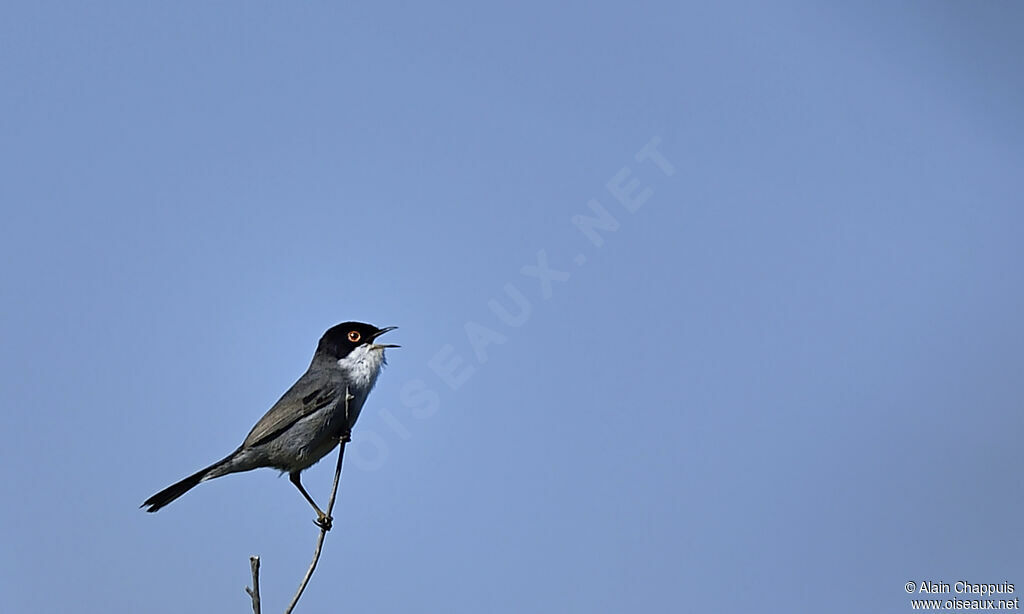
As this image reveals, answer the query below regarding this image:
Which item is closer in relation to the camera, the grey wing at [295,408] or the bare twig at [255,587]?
the bare twig at [255,587]

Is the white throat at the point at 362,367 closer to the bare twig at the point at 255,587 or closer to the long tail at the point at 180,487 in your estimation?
the long tail at the point at 180,487

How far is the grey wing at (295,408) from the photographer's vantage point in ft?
35.6

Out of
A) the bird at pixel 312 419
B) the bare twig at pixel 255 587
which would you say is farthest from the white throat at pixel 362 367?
the bare twig at pixel 255 587

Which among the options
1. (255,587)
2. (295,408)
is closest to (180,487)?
(295,408)

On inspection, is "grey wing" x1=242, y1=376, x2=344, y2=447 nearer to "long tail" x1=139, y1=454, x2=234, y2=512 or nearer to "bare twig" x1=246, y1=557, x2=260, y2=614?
"long tail" x1=139, y1=454, x2=234, y2=512

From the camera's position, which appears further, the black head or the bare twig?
the black head

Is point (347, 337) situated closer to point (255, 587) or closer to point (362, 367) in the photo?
point (362, 367)

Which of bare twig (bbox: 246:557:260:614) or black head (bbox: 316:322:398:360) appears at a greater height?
black head (bbox: 316:322:398:360)

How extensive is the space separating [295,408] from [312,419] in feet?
0.80

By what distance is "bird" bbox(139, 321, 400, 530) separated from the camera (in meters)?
10.8

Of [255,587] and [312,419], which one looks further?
[312,419]

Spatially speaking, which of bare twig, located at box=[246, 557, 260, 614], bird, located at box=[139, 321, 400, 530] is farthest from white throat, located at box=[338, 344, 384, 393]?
bare twig, located at box=[246, 557, 260, 614]

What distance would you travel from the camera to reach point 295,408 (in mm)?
10883

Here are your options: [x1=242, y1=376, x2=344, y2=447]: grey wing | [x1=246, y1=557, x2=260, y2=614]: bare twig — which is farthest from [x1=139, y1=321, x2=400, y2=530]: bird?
[x1=246, y1=557, x2=260, y2=614]: bare twig
